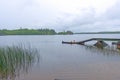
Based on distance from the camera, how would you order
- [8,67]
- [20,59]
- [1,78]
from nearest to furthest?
[1,78]
[8,67]
[20,59]

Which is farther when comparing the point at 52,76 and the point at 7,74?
the point at 52,76

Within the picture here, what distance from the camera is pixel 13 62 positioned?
1661 centimetres

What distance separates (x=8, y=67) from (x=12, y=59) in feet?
5.15

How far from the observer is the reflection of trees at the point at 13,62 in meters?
14.8

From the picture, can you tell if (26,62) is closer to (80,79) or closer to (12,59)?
(12,59)

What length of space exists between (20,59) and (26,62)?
98cm

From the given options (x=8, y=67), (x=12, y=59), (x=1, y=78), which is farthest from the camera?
(x=12, y=59)

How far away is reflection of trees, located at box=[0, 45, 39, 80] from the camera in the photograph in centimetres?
1476

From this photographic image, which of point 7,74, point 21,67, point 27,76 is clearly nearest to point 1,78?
point 7,74

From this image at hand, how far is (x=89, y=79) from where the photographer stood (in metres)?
14.9

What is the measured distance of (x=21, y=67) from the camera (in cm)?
1767

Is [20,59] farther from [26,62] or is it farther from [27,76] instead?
[27,76]

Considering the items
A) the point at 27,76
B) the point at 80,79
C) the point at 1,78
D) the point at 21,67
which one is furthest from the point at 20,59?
the point at 80,79

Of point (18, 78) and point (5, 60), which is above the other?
point (5, 60)
